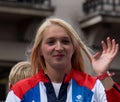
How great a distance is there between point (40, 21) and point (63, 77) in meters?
6.86

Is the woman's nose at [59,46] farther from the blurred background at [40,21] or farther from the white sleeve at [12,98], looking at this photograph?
the blurred background at [40,21]

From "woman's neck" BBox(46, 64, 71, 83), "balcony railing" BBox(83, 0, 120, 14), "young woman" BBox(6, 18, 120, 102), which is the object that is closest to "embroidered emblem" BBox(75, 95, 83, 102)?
"young woman" BBox(6, 18, 120, 102)

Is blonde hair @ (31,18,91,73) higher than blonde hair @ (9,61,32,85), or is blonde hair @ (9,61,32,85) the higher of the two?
blonde hair @ (31,18,91,73)

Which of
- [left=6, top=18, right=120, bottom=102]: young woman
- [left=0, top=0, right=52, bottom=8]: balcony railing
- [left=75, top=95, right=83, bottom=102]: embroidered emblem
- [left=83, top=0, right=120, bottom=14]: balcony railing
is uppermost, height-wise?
[left=0, top=0, right=52, bottom=8]: balcony railing

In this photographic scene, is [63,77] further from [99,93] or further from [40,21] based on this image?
[40,21]

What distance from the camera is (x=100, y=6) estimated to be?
998 cm

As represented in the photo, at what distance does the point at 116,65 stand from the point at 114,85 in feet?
25.0

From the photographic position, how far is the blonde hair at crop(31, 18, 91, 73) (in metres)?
2.68

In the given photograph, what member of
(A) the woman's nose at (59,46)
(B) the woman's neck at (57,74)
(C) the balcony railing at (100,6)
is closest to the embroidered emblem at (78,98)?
(B) the woman's neck at (57,74)

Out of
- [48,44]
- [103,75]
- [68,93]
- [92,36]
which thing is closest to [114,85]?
[103,75]

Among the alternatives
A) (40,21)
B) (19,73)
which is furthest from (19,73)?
(40,21)

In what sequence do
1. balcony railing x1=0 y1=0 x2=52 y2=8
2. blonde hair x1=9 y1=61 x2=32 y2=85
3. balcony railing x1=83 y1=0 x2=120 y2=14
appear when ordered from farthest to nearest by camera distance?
balcony railing x1=83 y1=0 x2=120 y2=14 < balcony railing x1=0 y1=0 x2=52 y2=8 < blonde hair x1=9 y1=61 x2=32 y2=85

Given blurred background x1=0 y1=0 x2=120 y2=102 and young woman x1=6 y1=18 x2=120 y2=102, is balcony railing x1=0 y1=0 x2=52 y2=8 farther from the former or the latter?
young woman x1=6 y1=18 x2=120 y2=102

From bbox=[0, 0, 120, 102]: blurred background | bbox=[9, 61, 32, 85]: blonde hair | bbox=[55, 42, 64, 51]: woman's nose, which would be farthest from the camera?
bbox=[0, 0, 120, 102]: blurred background
